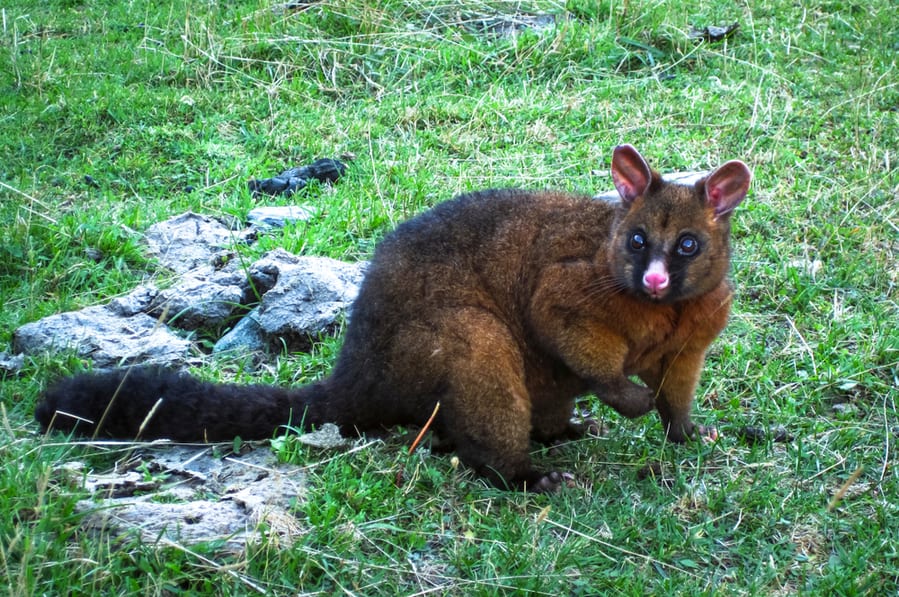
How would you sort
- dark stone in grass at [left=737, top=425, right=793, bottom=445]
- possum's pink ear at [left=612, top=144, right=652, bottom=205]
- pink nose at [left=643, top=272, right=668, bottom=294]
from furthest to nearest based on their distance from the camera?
dark stone in grass at [left=737, top=425, right=793, bottom=445], possum's pink ear at [left=612, top=144, right=652, bottom=205], pink nose at [left=643, top=272, right=668, bottom=294]

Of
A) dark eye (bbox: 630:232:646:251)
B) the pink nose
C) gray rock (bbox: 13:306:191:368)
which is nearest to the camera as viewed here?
the pink nose

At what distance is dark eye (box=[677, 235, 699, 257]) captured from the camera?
4.69 m

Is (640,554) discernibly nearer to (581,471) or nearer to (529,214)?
(581,471)

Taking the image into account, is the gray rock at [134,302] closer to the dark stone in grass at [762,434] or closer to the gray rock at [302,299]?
the gray rock at [302,299]

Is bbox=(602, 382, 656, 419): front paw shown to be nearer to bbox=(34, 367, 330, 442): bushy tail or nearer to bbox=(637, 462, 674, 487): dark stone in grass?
bbox=(637, 462, 674, 487): dark stone in grass

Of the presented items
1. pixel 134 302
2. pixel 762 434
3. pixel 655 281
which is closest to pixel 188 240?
pixel 134 302

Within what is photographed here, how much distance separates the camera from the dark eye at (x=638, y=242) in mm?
4684

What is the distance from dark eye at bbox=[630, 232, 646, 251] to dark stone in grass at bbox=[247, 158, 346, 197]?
3.57 m

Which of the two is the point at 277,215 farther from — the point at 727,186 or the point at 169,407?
the point at 727,186

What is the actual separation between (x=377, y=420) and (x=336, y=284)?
145 cm

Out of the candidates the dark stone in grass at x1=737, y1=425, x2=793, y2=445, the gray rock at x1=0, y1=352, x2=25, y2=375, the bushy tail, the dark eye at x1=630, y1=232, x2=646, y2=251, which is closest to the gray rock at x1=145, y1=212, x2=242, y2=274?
the gray rock at x1=0, y1=352, x2=25, y2=375

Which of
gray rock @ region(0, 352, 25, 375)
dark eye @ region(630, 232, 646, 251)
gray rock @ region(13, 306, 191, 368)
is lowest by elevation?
gray rock @ region(0, 352, 25, 375)

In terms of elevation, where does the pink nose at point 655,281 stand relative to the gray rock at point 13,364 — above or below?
above

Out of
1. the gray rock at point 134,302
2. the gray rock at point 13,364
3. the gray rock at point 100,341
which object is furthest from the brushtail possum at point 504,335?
the gray rock at point 134,302
